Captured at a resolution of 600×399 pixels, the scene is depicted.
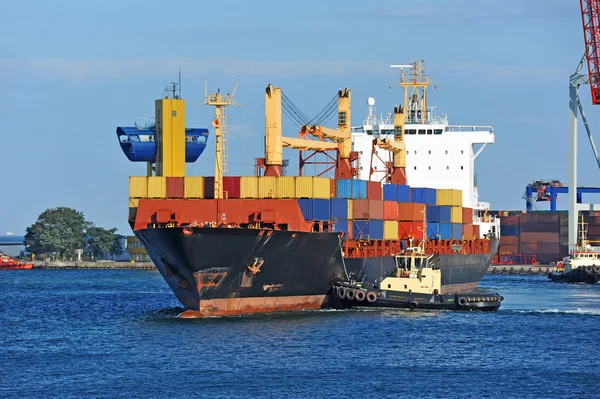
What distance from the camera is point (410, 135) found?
79.8 m

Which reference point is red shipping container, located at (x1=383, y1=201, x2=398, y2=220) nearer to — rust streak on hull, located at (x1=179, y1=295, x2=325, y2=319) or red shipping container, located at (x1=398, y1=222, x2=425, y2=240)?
red shipping container, located at (x1=398, y1=222, x2=425, y2=240)

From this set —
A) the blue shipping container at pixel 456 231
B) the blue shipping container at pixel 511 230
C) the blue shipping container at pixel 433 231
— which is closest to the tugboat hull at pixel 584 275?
the blue shipping container at pixel 456 231

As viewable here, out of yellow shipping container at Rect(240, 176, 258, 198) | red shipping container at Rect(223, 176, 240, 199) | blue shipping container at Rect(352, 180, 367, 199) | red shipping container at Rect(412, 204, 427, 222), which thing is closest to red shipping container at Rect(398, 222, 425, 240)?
red shipping container at Rect(412, 204, 427, 222)

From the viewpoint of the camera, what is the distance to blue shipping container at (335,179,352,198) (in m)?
55.5

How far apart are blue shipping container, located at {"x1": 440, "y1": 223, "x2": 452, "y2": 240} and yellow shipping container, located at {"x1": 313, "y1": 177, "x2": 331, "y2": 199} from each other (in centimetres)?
1719

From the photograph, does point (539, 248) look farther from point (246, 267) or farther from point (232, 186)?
point (246, 267)

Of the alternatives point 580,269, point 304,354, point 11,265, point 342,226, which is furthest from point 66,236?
point 304,354

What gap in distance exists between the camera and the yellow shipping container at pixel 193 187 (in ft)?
173

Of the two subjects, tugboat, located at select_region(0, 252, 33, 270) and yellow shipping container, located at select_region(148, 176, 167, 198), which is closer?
yellow shipping container, located at select_region(148, 176, 167, 198)

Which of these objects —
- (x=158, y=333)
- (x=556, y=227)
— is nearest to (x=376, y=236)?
(x=158, y=333)

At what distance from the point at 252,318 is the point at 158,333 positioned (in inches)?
180

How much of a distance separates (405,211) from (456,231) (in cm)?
894

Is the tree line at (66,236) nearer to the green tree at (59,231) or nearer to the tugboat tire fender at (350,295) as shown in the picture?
the green tree at (59,231)

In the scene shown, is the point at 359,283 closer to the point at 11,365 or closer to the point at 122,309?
the point at 122,309
